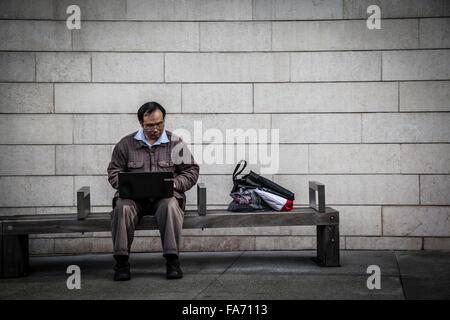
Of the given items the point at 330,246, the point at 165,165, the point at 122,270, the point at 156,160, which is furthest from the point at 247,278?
the point at 156,160

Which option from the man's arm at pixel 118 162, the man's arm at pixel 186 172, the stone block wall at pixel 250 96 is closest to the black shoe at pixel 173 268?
the man's arm at pixel 186 172

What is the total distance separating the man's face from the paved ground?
140 centimetres

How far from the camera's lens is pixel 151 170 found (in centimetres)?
553

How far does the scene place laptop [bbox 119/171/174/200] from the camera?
5070mm

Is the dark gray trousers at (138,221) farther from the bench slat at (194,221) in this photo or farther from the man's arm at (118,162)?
the man's arm at (118,162)

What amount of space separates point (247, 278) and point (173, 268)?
0.71 metres

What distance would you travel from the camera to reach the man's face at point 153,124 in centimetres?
543

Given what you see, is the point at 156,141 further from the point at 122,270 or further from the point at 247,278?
the point at 247,278

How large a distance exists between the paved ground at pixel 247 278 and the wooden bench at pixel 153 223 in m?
0.18

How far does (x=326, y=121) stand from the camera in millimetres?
6340

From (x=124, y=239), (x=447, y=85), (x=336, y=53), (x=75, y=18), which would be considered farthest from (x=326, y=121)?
(x=75, y=18)

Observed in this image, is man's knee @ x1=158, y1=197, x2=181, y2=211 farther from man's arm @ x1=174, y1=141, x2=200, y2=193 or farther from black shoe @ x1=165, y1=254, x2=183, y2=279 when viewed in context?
black shoe @ x1=165, y1=254, x2=183, y2=279

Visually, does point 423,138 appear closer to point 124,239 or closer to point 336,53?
point 336,53

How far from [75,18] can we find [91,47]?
0.39 metres
